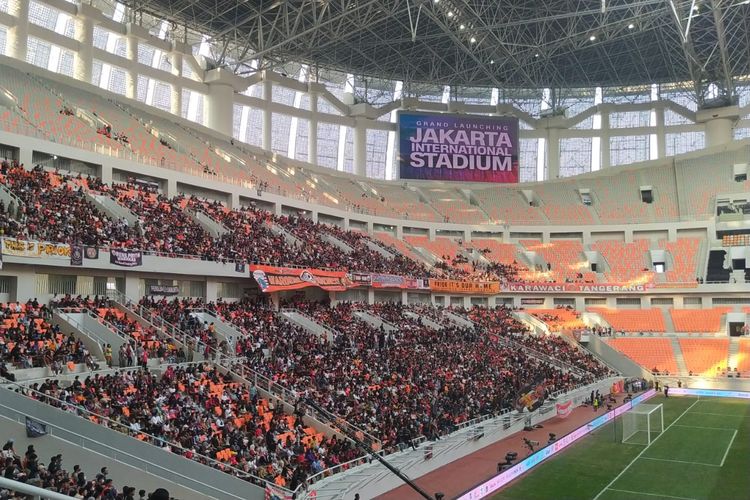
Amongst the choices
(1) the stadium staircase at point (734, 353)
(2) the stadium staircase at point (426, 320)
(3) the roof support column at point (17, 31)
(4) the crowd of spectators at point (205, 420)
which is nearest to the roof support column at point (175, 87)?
(3) the roof support column at point (17, 31)

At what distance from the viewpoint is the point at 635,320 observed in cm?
5478

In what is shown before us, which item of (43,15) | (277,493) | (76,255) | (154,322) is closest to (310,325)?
(154,322)

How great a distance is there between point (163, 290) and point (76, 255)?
6.70 m

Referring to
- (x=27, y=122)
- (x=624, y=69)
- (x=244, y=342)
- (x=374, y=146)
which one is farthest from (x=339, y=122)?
(x=244, y=342)

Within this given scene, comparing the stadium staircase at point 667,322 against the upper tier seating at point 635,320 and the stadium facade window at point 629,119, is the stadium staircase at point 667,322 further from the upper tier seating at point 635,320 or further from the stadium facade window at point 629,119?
the stadium facade window at point 629,119

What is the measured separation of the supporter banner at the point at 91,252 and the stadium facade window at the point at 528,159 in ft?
181

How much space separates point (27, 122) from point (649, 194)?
183ft

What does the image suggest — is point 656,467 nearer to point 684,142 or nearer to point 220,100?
point 220,100

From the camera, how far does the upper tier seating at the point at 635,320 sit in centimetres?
5341

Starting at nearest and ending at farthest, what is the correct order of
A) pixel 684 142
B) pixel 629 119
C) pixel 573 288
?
pixel 573 288, pixel 684 142, pixel 629 119

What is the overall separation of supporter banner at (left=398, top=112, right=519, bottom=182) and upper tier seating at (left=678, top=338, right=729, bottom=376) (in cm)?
2223

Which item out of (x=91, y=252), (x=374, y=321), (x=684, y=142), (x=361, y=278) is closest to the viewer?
(x=91, y=252)

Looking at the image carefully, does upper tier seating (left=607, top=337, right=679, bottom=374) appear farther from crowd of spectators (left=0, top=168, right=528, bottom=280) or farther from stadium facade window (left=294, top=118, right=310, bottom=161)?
stadium facade window (left=294, top=118, right=310, bottom=161)

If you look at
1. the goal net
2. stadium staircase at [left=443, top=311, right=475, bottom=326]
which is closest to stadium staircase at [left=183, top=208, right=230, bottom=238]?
stadium staircase at [left=443, top=311, right=475, bottom=326]
